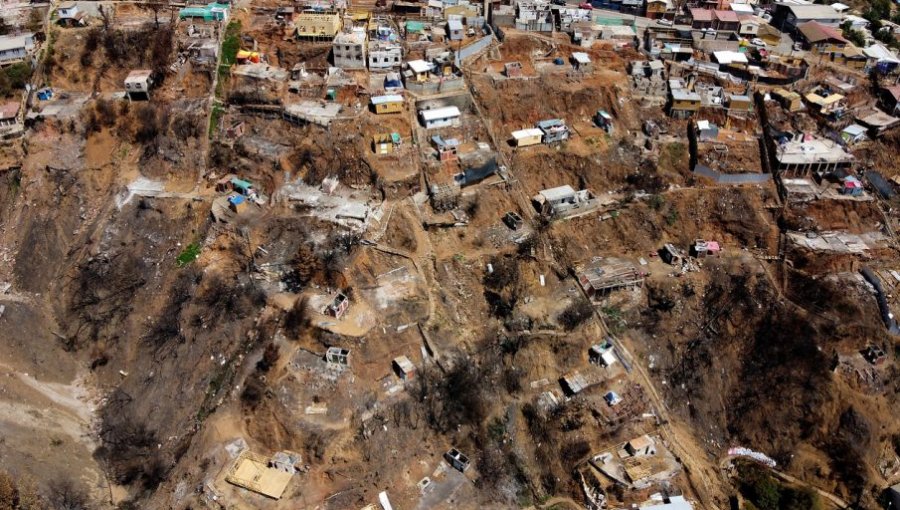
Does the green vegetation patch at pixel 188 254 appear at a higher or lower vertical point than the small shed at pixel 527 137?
lower

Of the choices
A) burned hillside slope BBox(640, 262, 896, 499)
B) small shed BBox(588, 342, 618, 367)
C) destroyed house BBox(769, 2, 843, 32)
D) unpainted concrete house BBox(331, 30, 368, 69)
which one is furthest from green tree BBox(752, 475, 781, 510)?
destroyed house BBox(769, 2, 843, 32)

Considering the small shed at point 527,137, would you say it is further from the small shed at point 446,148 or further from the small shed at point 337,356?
the small shed at point 337,356

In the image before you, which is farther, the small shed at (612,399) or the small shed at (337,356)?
the small shed at (612,399)

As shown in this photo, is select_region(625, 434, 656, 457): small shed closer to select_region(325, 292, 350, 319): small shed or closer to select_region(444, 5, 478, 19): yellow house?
select_region(325, 292, 350, 319): small shed

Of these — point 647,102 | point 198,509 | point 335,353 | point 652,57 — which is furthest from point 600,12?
point 198,509

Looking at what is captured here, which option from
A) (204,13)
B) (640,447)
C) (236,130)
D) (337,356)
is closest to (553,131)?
(236,130)

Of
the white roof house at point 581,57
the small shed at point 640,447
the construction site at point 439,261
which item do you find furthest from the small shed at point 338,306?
the white roof house at point 581,57
